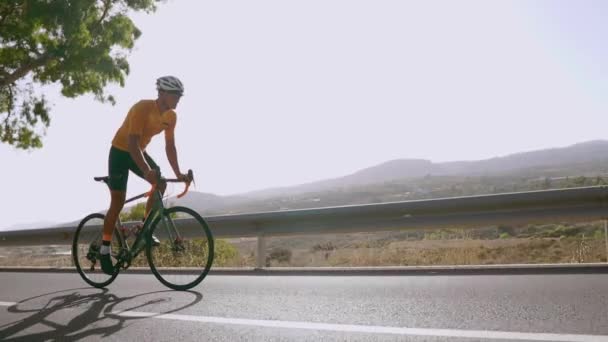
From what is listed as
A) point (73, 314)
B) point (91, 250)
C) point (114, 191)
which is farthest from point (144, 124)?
point (73, 314)

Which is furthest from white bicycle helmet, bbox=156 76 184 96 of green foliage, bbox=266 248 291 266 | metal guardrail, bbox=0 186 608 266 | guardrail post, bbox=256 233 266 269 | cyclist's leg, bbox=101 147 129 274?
green foliage, bbox=266 248 291 266

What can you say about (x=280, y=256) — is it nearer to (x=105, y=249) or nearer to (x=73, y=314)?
(x=105, y=249)

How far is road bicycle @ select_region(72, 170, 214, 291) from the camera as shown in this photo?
5.49 metres

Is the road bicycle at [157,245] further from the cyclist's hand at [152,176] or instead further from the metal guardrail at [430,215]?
the metal guardrail at [430,215]

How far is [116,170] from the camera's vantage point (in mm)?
5699

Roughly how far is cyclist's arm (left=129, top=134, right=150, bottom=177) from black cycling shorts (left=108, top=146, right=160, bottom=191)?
11.9 inches

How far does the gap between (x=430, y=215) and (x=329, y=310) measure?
3.00 m

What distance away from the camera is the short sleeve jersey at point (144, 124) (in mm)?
5469

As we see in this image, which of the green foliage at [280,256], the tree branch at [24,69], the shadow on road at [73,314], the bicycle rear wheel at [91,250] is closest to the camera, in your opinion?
the shadow on road at [73,314]

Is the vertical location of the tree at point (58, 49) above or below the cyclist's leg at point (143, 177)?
above

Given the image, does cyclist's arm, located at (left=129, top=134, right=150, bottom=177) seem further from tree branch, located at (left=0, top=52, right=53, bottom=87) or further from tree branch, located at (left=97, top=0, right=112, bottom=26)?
tree branch, located at (left=97, top=0, right=112, bottom=26)

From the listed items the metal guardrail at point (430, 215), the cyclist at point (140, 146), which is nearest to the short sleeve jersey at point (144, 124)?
the cyclist at point (140, 146)

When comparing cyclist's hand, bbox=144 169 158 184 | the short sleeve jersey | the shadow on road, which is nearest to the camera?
the shadow on road

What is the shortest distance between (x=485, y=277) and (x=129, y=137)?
3610mm
